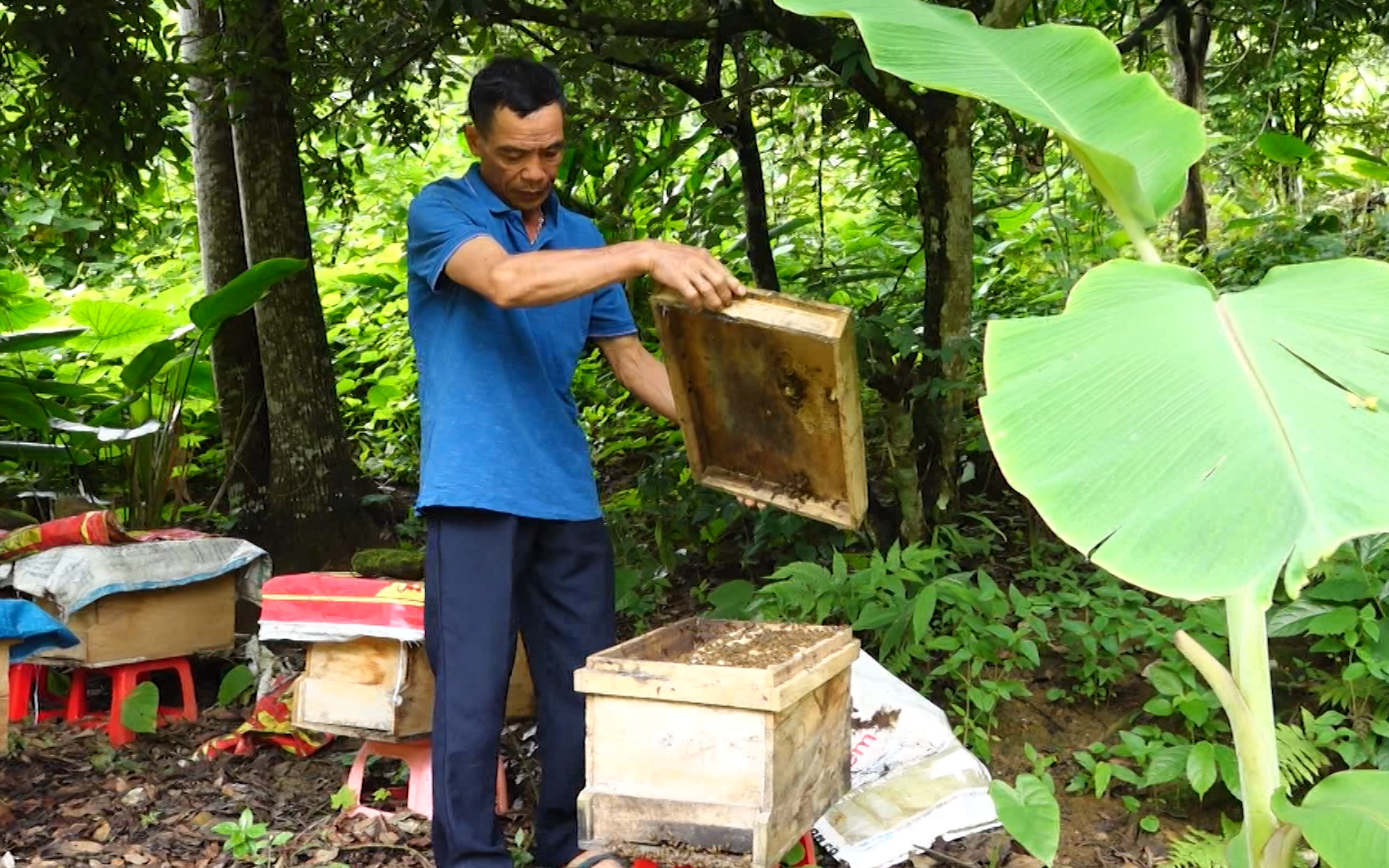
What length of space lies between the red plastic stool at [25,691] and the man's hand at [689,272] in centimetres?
286

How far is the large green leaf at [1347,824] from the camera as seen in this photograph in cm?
181

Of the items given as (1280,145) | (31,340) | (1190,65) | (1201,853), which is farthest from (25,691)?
(1190,65)

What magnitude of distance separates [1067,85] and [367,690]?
2.34 m

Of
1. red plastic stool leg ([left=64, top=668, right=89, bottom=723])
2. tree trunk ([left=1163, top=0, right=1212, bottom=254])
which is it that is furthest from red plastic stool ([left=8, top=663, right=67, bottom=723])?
tree trunk ([left=1163, top=0, right=1212, bottom=254])

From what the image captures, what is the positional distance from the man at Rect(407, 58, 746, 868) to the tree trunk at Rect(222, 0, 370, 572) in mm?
2374

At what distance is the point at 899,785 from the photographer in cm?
322

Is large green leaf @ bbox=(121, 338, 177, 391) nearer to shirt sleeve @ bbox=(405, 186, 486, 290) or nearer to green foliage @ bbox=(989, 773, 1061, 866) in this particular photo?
shirt sleeve @ bbox=(405, 186, 486, 290)

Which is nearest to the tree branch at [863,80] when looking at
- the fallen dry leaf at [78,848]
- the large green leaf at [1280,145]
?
the large green leaf at [1280,145]

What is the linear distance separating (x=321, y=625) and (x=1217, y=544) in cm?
261

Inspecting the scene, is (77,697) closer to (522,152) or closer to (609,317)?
(609,317)

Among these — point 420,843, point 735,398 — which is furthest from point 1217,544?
point 420,843

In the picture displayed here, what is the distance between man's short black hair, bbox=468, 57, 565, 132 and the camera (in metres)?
2.89

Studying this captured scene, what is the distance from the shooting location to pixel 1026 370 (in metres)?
1.71

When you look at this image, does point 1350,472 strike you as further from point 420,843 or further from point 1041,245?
point 1041,245
